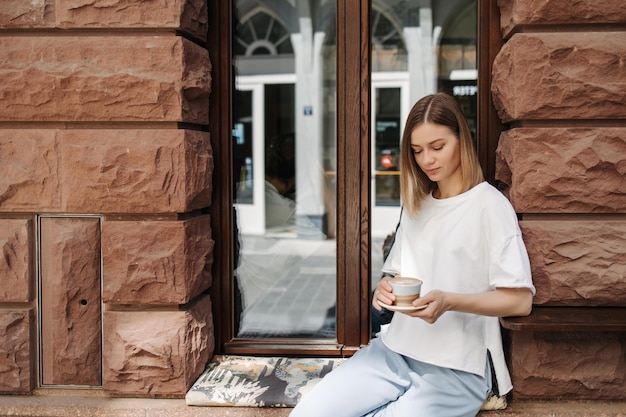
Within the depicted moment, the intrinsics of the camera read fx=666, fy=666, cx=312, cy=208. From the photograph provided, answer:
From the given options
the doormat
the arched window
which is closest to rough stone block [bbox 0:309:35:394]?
the doormat

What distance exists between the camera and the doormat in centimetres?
251

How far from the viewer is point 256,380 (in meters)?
2.65

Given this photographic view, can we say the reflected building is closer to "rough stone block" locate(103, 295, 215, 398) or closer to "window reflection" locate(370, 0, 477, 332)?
"window reflection" locate(370, 0, 477, 332)

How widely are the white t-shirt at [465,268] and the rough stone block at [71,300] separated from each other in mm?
1193

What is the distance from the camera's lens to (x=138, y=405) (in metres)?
2.55

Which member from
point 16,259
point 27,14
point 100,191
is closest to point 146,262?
point 100,191

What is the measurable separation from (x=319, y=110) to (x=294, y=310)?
4.08 meters

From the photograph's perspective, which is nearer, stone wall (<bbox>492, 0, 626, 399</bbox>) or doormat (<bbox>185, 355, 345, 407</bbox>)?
stone wall (<bbox>492, 0, 626, 399</bbox>)

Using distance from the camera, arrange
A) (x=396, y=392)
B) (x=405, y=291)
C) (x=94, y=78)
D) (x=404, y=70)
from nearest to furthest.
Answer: (x=405, y=291) < (x=396, y=392) < (x=94, y=78) < (x=404, y=70)

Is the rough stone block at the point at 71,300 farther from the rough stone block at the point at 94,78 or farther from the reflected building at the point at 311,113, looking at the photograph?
the reflected building at the point at 311,113

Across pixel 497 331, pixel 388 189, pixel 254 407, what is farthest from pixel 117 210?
pixel 388 189

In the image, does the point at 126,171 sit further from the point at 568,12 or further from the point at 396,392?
the point at 568,12

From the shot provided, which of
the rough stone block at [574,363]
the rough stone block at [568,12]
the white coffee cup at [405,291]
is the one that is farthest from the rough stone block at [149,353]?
the rough stone block at [568,12]

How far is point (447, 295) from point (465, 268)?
20 cm
